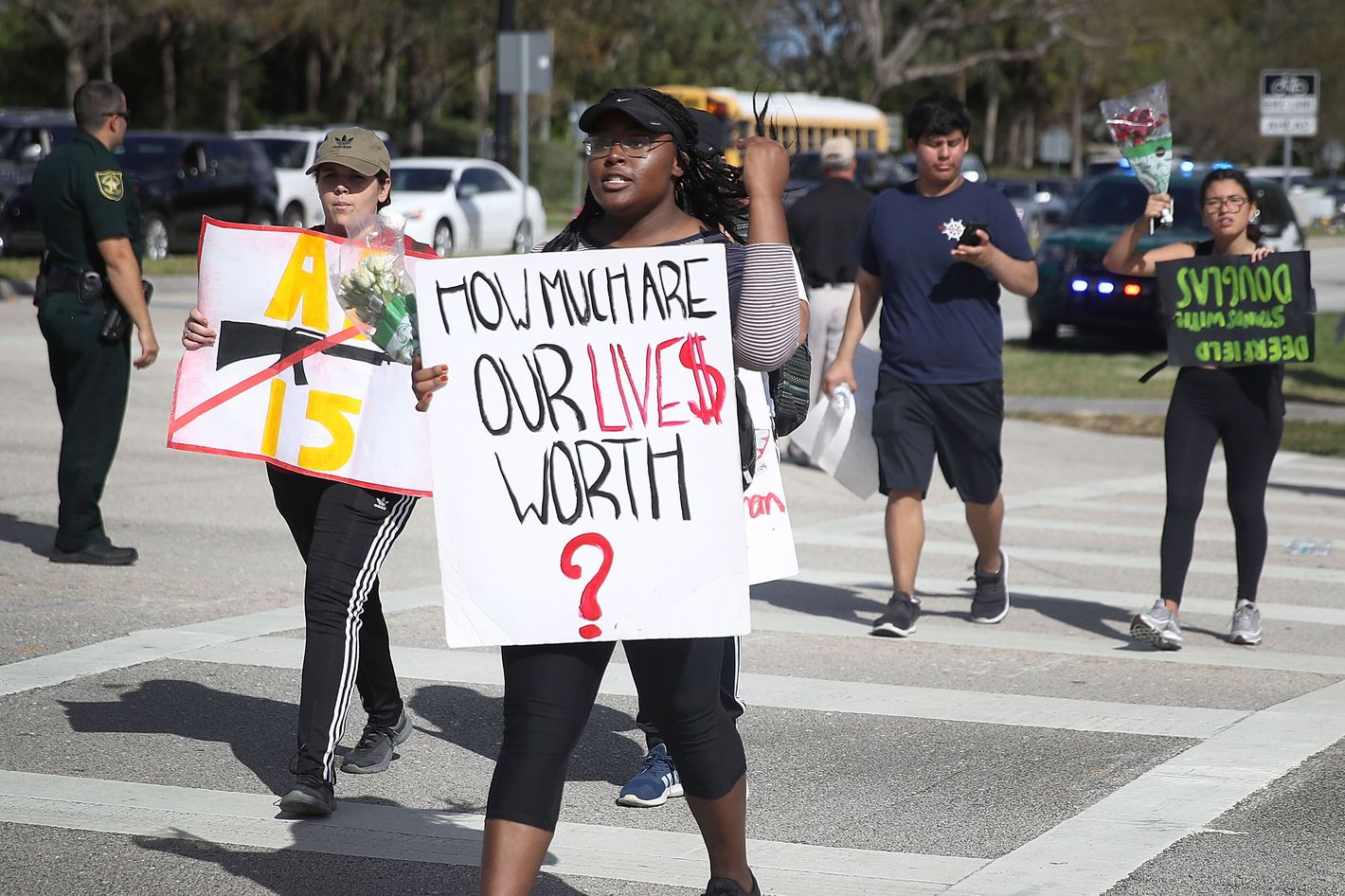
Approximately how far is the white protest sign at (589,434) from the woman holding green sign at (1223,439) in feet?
12.6

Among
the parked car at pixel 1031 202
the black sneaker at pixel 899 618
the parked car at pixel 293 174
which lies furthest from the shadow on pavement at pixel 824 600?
the parked car at pixel 1031 202

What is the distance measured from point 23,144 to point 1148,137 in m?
22.9

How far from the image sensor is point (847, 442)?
757cm

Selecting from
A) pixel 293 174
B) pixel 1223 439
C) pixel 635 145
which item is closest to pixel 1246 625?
pixel 1223 439

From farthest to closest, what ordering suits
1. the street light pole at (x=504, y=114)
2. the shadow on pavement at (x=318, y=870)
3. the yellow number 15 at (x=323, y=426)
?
1. the street light pole at (x=504, y=114)
2. the yellow number 15 at (x=323, y=426)
3. the shadow on pavement at (x=318, y=870)

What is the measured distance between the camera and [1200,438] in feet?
23.4

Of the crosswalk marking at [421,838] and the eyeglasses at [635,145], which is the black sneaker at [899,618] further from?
the eyeglasses at [635,145]

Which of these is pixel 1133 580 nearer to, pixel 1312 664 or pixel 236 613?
pixel 1312 664

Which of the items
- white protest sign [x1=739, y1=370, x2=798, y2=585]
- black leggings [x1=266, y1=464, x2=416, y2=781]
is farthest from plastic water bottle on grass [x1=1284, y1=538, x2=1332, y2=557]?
black leggings [x1=266, y1=464, x2=416, y2=781]

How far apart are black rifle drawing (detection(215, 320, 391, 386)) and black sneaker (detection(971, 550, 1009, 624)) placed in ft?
11.5

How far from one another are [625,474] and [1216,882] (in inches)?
72.3

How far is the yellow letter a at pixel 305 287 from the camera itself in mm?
5086

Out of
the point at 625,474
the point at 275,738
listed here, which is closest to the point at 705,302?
the point at 625,474

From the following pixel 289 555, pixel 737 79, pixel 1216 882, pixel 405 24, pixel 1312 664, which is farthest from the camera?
pixel 737 79
